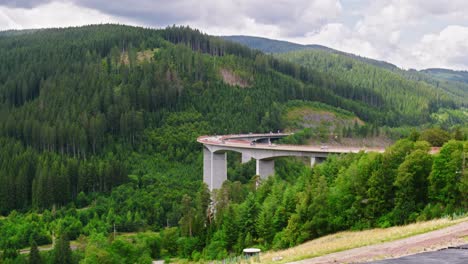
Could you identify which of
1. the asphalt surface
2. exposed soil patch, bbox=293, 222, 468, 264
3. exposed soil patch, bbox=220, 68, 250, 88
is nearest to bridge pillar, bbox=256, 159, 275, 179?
exposed soil patch, bbox=293, 222, 468, 264

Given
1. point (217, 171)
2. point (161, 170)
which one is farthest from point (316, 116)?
point (217, 171)

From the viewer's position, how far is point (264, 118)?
16312 cm

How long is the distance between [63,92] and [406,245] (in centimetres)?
13442

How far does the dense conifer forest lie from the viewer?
46188mm

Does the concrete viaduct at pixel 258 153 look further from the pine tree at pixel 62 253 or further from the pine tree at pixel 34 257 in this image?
the pine tree at pixel 34 257

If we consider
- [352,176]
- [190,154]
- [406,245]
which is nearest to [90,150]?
[190,154]

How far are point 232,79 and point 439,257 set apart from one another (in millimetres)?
166613

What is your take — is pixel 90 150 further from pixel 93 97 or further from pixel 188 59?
pixel 188 59

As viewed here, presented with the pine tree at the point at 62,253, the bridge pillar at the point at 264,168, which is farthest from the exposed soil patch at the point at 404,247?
the bridge pillar at the point at 264,168

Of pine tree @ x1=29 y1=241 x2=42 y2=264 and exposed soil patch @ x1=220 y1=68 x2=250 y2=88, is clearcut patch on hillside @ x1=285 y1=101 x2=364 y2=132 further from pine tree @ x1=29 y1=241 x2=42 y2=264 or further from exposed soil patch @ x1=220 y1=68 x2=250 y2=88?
pine tree @ x1=29 y1=241 x2=42 y2=264

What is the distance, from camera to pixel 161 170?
117062 mm

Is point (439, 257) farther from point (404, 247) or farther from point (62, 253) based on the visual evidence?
point (62, 253)

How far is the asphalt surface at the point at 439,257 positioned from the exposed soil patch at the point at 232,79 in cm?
16216

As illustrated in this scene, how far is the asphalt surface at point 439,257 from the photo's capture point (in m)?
24.0
